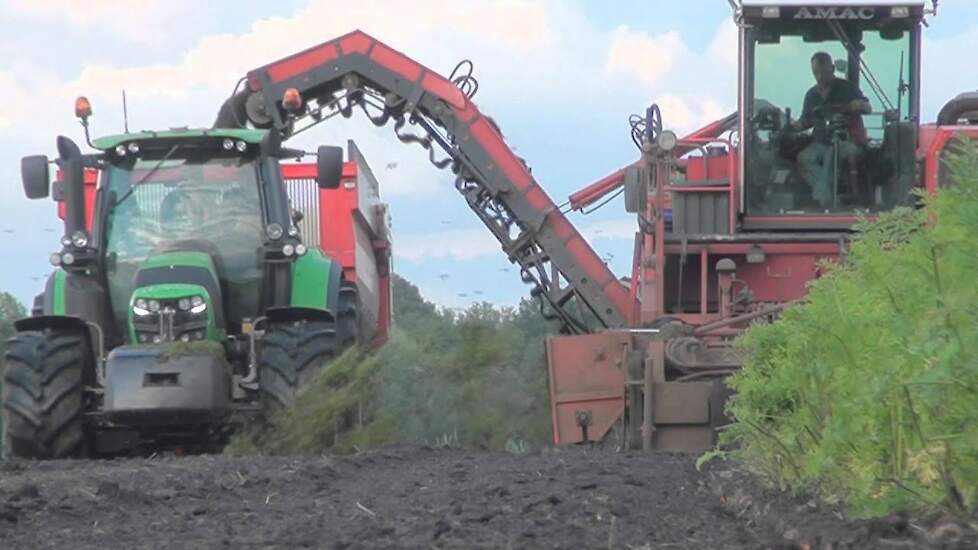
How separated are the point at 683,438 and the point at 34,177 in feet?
16.3

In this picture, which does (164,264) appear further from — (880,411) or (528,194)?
(880,411)

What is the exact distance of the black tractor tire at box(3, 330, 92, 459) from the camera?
1325 centimetres

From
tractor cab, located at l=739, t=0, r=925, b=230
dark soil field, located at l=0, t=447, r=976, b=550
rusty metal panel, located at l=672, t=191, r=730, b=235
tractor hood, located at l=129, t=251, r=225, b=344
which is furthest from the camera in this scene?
rusty metal panel, located at l=672, t=191, r=730, b=235

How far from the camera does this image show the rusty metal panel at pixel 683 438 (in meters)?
13.7

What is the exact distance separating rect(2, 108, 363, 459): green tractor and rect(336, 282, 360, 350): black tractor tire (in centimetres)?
2

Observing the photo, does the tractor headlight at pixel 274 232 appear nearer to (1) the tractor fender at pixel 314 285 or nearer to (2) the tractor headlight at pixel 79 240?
(1) the tractor fender at pixel 314 285

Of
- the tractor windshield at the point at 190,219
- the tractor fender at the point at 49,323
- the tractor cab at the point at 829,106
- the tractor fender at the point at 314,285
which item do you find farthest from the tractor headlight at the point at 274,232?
the tractor cab at the point at 829,106

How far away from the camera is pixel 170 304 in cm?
1341

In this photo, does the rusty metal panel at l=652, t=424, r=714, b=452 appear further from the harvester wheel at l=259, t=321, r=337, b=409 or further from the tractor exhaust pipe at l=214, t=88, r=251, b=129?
the tractor exhaust pipe at l=214, t=88, r=251, b=129

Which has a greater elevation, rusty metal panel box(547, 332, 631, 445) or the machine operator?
the machine operator

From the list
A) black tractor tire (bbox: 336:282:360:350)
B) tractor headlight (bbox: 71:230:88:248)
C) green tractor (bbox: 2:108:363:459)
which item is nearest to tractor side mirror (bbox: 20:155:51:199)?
green tractor (bbox: 2:108:363:459)

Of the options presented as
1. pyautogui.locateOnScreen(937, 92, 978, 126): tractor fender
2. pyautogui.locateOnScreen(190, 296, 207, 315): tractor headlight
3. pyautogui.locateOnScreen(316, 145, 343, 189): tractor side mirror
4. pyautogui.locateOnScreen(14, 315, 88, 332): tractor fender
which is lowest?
pyautogui.locateOnScreen(14, 315, 88, 332): tractor fender

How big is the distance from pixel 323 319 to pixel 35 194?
Answer: 7.47 ft

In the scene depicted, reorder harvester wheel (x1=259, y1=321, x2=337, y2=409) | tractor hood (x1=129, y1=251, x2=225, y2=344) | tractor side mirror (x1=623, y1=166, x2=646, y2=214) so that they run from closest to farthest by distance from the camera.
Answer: harvester wheel (x1=259, y1=321, x2=337, y2=409) → tractor hood (x1=129, y1=251, x2=225, y2=344) → tractor side mirror (x1=623, y1=166, x2=646, y2=214)
